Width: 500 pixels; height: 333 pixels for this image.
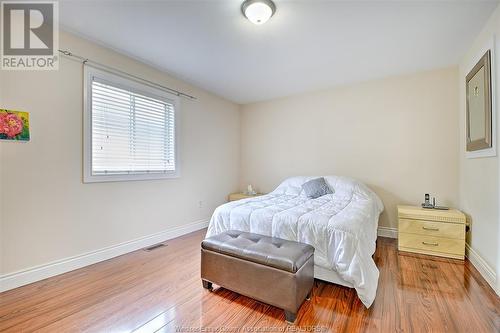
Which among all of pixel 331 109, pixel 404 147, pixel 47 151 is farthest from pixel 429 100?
pixel 47 151

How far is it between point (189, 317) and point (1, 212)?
1814 millimetres

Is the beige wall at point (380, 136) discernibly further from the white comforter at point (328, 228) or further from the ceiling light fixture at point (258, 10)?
the ceiling light fixture at point (258, 10)

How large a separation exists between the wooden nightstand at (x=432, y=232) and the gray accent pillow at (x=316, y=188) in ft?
3.08

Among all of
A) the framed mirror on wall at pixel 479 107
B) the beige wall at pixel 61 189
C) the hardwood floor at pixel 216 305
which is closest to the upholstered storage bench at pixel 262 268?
the hardwood floor at pixel 216 305

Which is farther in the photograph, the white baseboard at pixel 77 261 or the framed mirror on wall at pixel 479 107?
the framed mirror on wall at pixel 479 107

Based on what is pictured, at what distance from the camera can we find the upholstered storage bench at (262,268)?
1.56 m

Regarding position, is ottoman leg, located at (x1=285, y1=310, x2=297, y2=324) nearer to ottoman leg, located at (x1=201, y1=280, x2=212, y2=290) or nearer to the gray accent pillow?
ottoman leg, located at (x1=201, y1=280, x2=212, y2=290)

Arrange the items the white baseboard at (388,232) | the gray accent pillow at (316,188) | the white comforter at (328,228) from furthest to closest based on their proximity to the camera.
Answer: the white baseboard at (388,232), the gray accent pillow at (316,188), the white comforter at (328,228)

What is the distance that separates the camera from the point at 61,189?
228 cm

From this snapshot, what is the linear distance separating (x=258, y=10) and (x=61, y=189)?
8.16ft

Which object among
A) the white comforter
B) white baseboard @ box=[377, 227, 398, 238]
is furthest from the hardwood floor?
white baseboard @ box=[377, 227, 398, 238]

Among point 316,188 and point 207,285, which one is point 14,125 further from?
point 316,188

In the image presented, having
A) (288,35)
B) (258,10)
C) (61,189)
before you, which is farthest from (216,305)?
(288,35)

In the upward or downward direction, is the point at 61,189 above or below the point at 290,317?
above
